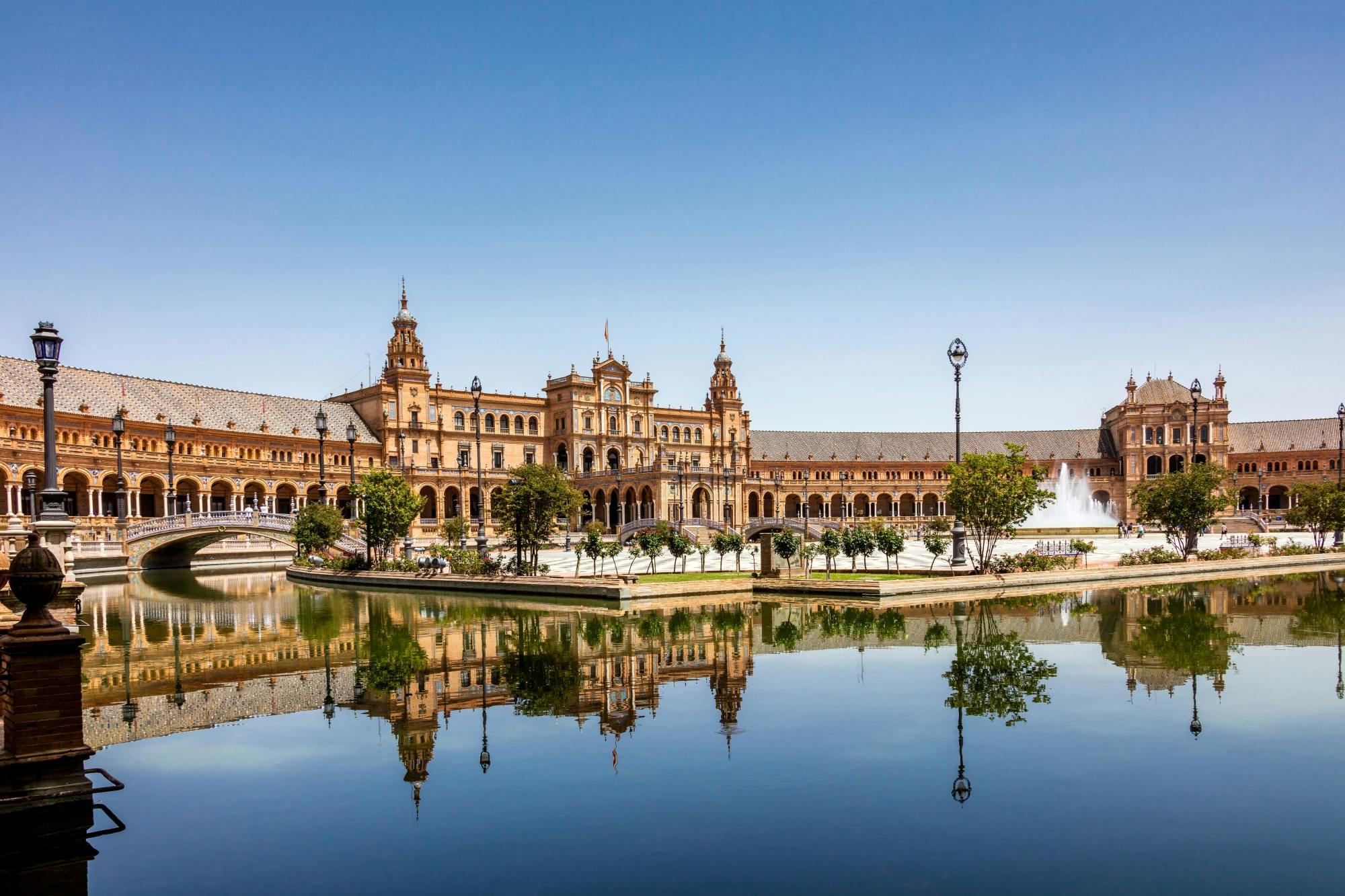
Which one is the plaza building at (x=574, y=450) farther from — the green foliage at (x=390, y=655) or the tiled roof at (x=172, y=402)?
the green foliage at (x=390, y=655)

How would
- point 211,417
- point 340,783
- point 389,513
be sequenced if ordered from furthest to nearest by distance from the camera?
point 211,417 → point 389,513 → point 340,783

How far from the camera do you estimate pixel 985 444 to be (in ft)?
372

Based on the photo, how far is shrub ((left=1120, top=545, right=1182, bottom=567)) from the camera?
41.7m

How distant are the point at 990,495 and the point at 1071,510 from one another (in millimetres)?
65508

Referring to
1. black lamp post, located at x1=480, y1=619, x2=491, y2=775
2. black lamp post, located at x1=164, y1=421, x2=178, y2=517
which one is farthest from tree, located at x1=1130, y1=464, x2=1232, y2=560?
black lamp post, located at x1=164, y1=421, x2=178, y2=517

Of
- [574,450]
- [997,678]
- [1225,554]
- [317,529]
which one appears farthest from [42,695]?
[574,450]

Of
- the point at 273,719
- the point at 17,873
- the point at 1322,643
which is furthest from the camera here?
the point at 1322,643

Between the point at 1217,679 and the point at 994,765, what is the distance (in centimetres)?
806

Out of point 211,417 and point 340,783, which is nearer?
point 340,783

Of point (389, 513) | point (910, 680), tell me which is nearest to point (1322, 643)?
point (910, 680)

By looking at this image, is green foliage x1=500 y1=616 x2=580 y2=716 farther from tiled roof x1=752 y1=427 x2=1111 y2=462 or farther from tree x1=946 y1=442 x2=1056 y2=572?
tiled roof x1=752 y1=427 x2=1111 y2=462

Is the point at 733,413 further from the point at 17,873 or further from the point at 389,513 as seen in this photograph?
the point at 17,873

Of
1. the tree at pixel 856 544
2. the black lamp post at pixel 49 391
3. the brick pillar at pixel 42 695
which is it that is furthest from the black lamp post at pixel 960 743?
the black lamp post at pixel 49 391

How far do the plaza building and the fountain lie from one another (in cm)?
197
